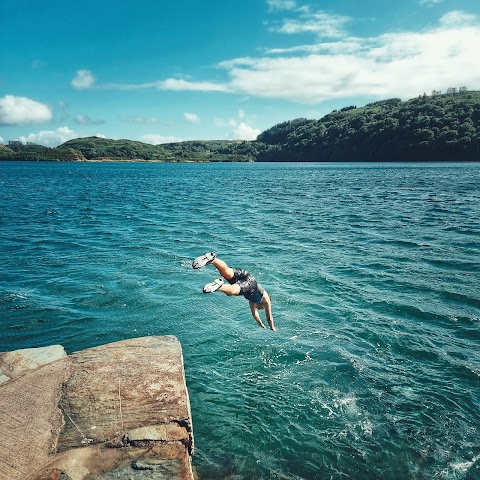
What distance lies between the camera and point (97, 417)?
8312 millimetres

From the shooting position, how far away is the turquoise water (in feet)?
30.6

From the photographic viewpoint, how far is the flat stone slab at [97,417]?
7254mm

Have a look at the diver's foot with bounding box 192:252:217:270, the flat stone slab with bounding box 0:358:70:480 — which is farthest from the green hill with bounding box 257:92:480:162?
the flat stone slab with bounding box 0:358:70:480

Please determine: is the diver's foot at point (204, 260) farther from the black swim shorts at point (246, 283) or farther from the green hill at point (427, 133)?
the green hill at point (427, 133)

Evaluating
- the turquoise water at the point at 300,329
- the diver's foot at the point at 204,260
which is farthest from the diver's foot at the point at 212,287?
the turquoise water at the point at 300,329

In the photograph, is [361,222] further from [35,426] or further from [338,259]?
[35,426]

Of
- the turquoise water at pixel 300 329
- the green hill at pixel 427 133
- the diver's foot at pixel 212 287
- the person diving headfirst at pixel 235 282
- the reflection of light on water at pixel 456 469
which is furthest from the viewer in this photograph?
the green hill at pixel 427 133

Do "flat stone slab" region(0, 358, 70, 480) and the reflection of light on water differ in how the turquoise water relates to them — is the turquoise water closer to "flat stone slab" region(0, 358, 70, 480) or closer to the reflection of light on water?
the reflection of light on water

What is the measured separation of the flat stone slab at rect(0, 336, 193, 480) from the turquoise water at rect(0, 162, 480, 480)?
5.03ft

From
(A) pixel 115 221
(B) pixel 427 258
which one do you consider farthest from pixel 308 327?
(A) pixel 115 221

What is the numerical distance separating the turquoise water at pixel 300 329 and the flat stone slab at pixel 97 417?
1532 mm

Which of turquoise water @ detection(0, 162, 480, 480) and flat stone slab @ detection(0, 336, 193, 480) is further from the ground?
flat stone slab @ detection(0, 336, 193, 480)

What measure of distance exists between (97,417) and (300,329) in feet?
29.5

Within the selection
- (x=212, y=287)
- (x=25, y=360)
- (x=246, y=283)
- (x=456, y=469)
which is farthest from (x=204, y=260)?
(x=456, y=469)
